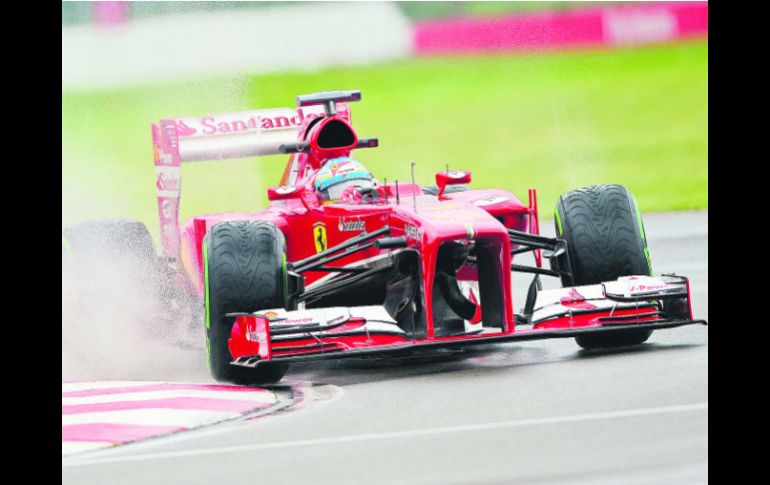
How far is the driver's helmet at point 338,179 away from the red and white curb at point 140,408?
2.16 metres

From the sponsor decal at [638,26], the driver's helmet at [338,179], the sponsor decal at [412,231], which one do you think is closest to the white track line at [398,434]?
the sponsor decal at [412,231]

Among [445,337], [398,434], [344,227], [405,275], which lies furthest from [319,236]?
[398,434]

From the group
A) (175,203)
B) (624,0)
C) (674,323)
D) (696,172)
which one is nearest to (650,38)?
(624,0)

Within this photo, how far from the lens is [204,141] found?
12.5m

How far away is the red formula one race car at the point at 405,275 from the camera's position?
9523 millimetres

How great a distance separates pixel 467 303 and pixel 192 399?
191 centimetres

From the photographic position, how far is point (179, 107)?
76.2 feet

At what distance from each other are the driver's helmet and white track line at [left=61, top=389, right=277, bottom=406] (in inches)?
89.5

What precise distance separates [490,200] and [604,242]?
988 mm

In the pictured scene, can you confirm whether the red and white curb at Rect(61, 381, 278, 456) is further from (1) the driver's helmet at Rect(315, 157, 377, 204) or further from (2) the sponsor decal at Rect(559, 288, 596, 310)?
(1) the driver's helmet at Rect(315, 157, 377, 204)

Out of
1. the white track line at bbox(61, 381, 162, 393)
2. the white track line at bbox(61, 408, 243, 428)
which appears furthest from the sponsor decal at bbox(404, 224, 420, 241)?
the white track line at bbox(61, 381, 162, 393)

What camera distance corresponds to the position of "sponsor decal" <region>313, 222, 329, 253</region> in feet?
35.4

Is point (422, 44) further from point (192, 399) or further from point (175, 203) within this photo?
point (192, 399)

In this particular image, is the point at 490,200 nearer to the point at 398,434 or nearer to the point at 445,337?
the point at 445,337
